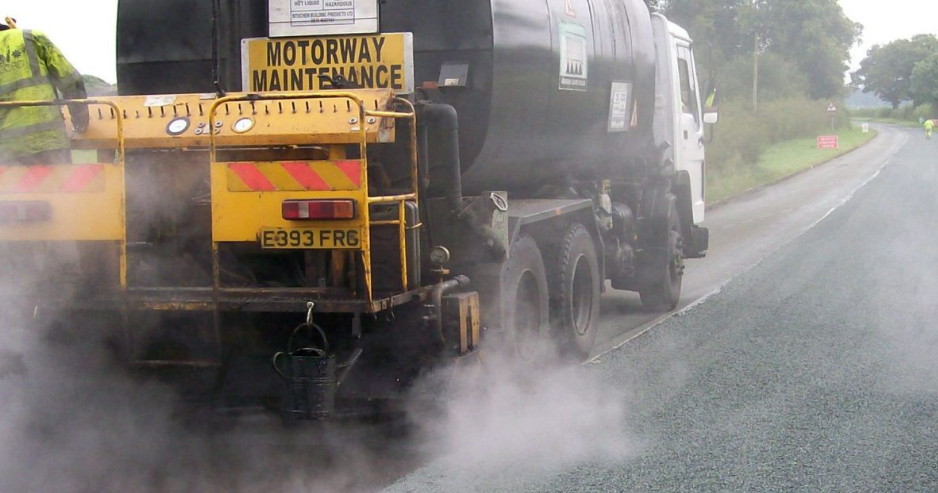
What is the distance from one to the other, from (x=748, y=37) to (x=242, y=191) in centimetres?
6138

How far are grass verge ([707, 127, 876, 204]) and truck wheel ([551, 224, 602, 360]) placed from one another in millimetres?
18295

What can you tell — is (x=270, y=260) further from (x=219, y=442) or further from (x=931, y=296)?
(x=931, y=296)

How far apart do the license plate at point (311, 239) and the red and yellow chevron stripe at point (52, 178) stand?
89cm

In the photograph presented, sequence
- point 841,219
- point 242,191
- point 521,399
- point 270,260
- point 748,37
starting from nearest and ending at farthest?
point 242,191 < point 270,260 < point 521,399 < point 841,219 < point 748,37

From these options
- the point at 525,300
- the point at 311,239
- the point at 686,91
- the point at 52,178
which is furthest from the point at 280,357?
the point at 686,91

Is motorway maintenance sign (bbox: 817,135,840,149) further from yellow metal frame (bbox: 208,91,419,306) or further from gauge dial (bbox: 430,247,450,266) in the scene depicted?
yellow metal frame (bbox: 208,91,419,306)

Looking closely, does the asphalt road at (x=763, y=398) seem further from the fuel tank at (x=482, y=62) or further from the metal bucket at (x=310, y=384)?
the fuel tank at (x=482, y=62)

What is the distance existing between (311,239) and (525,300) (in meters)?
2.36

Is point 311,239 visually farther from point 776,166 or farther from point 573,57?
point 776,166

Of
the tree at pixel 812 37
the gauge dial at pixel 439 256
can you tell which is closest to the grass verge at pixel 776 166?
the tree at pixel 812 37

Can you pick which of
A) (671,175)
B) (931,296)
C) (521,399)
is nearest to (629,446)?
(521,399)

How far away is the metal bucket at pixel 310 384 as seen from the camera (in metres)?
5.23

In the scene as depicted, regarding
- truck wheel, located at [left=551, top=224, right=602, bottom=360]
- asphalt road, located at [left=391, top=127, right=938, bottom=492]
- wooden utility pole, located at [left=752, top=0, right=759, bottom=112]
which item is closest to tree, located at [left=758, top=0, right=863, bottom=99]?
wooden utility pole, located at [left=752, top=0, right=759, bottom=112]

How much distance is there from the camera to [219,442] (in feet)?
19.6
